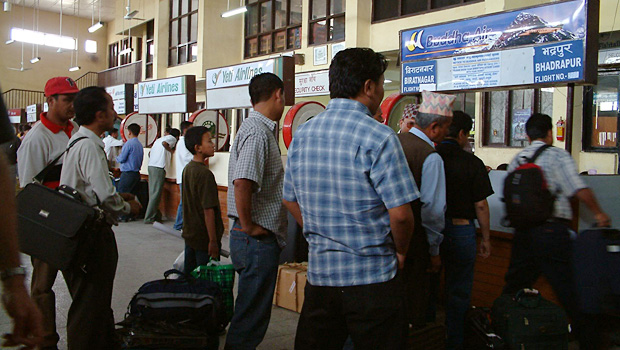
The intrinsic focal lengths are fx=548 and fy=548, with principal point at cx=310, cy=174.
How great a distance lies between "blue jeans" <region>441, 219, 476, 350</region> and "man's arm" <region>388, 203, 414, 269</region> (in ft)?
5.19

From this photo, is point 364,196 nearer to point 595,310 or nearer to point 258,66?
point 595,310

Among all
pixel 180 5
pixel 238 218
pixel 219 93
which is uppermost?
pixel 180 5

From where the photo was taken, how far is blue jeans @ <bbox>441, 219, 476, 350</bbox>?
3.71 metres

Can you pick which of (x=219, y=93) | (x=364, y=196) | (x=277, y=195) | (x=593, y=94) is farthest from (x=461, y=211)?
(x=593, y=94)

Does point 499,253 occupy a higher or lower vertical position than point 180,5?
lower

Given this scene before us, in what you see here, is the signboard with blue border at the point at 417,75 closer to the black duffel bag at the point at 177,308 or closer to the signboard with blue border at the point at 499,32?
the signboard with blue border at the point at 499,32

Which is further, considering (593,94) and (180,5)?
(180,5)

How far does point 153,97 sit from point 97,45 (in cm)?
2072

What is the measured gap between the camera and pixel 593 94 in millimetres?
9117

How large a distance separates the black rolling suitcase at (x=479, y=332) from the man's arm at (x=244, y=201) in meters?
1.83

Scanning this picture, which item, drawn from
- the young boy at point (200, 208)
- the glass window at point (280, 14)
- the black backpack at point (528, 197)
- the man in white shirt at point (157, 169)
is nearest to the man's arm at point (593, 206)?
the black backpack at point (528, 197)

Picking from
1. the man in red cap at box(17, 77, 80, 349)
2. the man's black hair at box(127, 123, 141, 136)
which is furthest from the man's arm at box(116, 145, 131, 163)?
the man in red cap at box(17, 77, 80, 349)

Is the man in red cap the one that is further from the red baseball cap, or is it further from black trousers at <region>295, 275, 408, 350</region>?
black trousers at <region>295, 275, 408, 350</region>

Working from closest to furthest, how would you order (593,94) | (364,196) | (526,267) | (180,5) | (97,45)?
(364,196), (526,267), (593,94), (180,5), (97,45)
